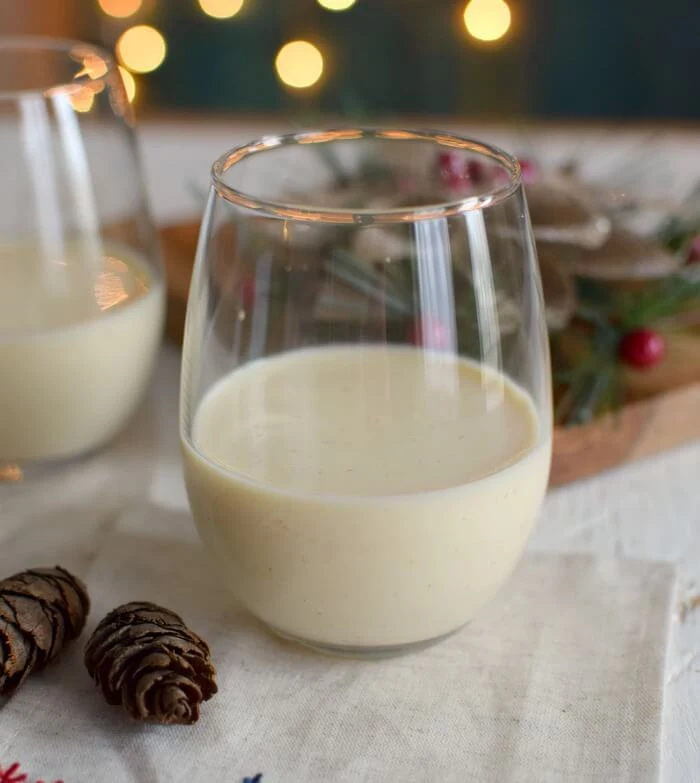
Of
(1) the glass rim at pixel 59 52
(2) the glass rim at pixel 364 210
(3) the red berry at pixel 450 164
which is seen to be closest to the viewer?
(2) the glass rim at pixel 364 210

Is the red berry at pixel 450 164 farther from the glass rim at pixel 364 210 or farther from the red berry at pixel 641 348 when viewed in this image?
the red berry at pixel 641 348

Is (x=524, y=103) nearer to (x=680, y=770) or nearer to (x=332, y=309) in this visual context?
(x=332, y=309)

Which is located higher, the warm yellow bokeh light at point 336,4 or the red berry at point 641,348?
the warm yellow bokeh light at point 336,4

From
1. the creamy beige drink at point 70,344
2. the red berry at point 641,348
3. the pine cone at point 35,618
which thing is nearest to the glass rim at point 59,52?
the creamy beige drink at point 70,344

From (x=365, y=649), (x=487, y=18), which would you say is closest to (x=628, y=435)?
(x=365, y=649)

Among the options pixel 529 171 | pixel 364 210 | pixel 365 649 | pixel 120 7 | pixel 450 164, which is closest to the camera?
pixel 364 210

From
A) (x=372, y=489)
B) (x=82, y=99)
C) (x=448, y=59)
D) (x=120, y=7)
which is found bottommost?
(x=448, y=59)

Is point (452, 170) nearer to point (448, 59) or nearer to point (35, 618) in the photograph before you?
point (35, 618)
